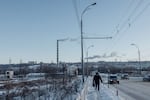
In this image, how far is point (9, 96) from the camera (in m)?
21.7

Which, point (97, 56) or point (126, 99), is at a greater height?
point (97, 56)

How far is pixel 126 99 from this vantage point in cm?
2339

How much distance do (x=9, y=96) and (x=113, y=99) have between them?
7.59 m

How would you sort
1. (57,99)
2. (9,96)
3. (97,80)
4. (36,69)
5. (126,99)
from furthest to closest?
1. (36,69)
2. (97,80)
3. (126,99)
4. (9,96)
5. (57,99)

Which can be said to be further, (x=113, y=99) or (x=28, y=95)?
(x=28, y=95)

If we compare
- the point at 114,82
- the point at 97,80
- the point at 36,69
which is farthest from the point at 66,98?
the point at 36,69

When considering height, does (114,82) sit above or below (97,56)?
below

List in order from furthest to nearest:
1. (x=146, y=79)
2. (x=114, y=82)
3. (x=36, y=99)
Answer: (x=146, y=79), (x=114, y=82), (x=36, y=99)

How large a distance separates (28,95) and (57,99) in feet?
26.2

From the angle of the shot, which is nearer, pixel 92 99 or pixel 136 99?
pixel 92 99

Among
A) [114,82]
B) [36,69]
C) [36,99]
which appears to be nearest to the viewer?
[36,99]

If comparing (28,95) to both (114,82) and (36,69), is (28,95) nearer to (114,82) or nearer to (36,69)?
(114,82)

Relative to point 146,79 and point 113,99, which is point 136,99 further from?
point 146,79

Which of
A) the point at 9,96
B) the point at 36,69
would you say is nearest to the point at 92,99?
Result: the point at 9,96
